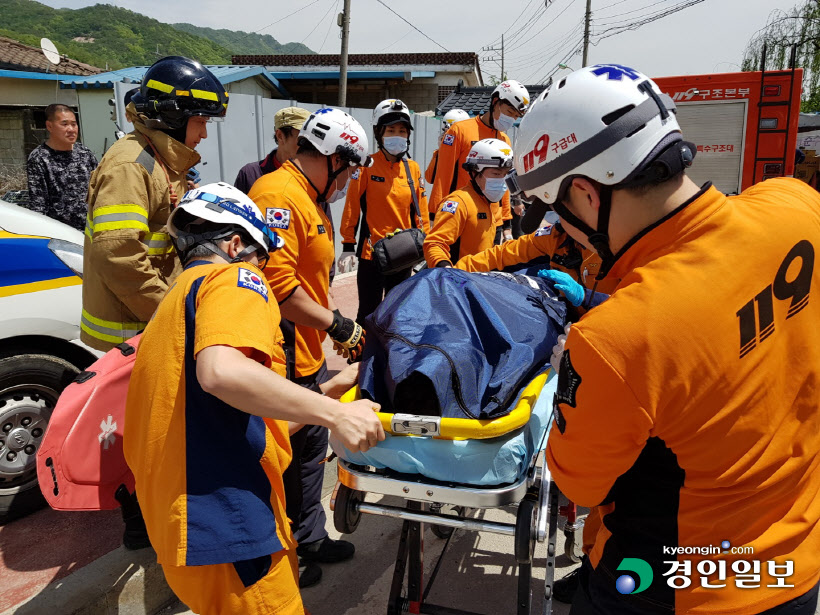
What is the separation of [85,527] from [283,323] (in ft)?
5.23

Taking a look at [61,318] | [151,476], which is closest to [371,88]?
[61,318]

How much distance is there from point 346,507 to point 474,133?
4.84 m

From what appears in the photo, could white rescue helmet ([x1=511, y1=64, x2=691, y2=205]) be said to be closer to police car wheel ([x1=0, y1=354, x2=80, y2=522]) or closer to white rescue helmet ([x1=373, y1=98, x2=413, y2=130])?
police car wheel ([x1=0, y1=354, x2=80, y2=522])

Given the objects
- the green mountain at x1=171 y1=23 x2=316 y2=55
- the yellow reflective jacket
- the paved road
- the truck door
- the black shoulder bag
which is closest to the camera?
the yellow reflective jacket

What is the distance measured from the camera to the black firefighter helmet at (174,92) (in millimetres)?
3113

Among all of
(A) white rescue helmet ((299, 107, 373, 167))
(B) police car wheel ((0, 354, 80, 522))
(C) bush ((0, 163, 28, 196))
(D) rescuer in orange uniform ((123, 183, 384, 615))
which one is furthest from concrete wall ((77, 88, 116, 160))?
(D) rescuer in orange uniform ((123, 183, 384, 615))

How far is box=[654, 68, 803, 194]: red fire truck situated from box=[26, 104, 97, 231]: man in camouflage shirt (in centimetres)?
867

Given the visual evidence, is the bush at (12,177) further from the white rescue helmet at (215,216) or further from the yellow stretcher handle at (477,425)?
the yellow stretcher handle at (477,425)

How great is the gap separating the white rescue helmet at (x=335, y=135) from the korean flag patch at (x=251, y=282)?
1.40 m

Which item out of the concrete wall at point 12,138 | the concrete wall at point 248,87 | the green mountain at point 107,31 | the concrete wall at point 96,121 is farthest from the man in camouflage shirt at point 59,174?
the green mountain at point 107,31

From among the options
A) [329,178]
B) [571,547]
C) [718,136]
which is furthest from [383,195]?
[718,136]

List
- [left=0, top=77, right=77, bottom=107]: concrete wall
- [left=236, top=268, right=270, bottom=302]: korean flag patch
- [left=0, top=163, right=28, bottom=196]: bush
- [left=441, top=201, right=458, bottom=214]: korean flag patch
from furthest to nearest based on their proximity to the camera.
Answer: [left=0, top=77, right=77, bottom=107]: concrete wall < [left=0, top=163, right=28, bottom=196]: bush < [left=441, top=201, right=458, bottom=214]: korean flag patch < [left=236, top=268, right=270, bottom=302]: korean flag patch

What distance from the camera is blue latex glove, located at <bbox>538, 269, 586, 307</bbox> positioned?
2.88 metres

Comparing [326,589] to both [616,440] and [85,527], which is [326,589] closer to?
[85,527]
